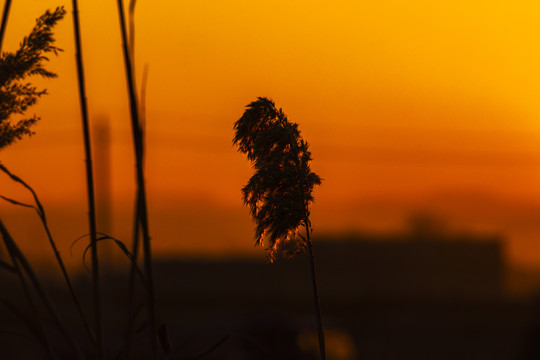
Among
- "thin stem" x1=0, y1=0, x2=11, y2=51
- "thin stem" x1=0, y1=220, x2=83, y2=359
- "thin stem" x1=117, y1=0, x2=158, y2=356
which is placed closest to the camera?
"thin stem" x1=117, y1=0, x2=158, y2=356

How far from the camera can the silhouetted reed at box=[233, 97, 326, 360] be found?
7.31ft

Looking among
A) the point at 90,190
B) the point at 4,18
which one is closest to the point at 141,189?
the point at 90,190

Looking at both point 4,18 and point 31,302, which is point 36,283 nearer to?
point 31,302

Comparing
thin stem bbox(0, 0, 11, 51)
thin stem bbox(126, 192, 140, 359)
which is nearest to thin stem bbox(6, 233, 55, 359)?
thin stem bbox(126, 192, 140, 359)

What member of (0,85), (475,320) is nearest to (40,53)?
(0,85)

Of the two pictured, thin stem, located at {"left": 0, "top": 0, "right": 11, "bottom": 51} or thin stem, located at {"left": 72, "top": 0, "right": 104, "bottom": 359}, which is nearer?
thin stem, located at {"left": 72, "top": 0, "right": 104, "bottom": 359}

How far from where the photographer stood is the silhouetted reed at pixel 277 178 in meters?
2.23

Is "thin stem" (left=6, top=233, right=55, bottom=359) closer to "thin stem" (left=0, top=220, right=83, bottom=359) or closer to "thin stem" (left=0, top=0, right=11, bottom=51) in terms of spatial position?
"thin stem" (left=0, top=220, right=83, bottom=359)

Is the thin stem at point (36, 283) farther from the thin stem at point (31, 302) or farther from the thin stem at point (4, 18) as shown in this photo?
the thin stem at point (4, 18)

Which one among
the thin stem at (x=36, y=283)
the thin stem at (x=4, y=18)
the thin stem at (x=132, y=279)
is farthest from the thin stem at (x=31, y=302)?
the thin stem at (x=4, y=18)

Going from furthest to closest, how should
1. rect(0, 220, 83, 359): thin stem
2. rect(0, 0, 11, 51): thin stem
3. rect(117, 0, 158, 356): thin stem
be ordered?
1. rect(0, 0, 11, 51): thin stem
2. rect(0, 220, 83, 359): thin stem
3. rect(117, 0, 158, 356): thin stem

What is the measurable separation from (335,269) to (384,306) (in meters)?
9.92

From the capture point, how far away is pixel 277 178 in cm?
225

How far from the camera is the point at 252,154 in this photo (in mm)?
2350
